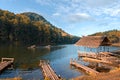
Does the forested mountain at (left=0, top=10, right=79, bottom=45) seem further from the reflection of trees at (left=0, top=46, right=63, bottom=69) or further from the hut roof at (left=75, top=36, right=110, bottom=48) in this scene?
the hut roof at (left=75, top=36, right=110, bottom=48)

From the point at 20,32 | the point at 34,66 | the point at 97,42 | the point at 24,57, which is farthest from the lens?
the point at 20,32

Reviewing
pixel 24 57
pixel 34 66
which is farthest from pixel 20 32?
pixel 34 66

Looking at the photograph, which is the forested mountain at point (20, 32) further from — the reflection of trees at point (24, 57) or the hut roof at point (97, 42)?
the hut roof at point (97, 42)

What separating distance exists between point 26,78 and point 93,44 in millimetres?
25094

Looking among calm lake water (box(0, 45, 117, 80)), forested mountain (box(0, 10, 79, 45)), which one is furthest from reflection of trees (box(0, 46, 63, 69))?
forested mountain (box(0, 10, 79, 45))

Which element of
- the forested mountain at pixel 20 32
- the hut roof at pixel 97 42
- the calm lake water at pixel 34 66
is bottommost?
the calm lake water at pixel 34 66

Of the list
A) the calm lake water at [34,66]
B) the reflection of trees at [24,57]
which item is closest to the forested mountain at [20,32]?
the reflection of trees at [24,57]

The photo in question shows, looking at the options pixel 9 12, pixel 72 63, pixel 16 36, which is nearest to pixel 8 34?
pixel 16 36

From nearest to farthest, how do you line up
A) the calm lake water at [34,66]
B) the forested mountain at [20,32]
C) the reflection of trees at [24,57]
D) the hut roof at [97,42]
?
the calm lake water at [34,66]
the reflection of trees at [24,57]
the hut roof at [97,42]
the forested mountain at [20,32]

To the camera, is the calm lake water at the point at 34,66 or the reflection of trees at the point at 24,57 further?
the reflection of trees at the point at 24,57

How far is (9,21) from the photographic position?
159625mm

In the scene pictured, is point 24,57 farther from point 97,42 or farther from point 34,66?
point 97,42

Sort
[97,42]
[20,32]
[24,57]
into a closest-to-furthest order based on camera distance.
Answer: [97,42] → [24,57] → [20,32]

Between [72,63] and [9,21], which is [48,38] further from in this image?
[72,63]
